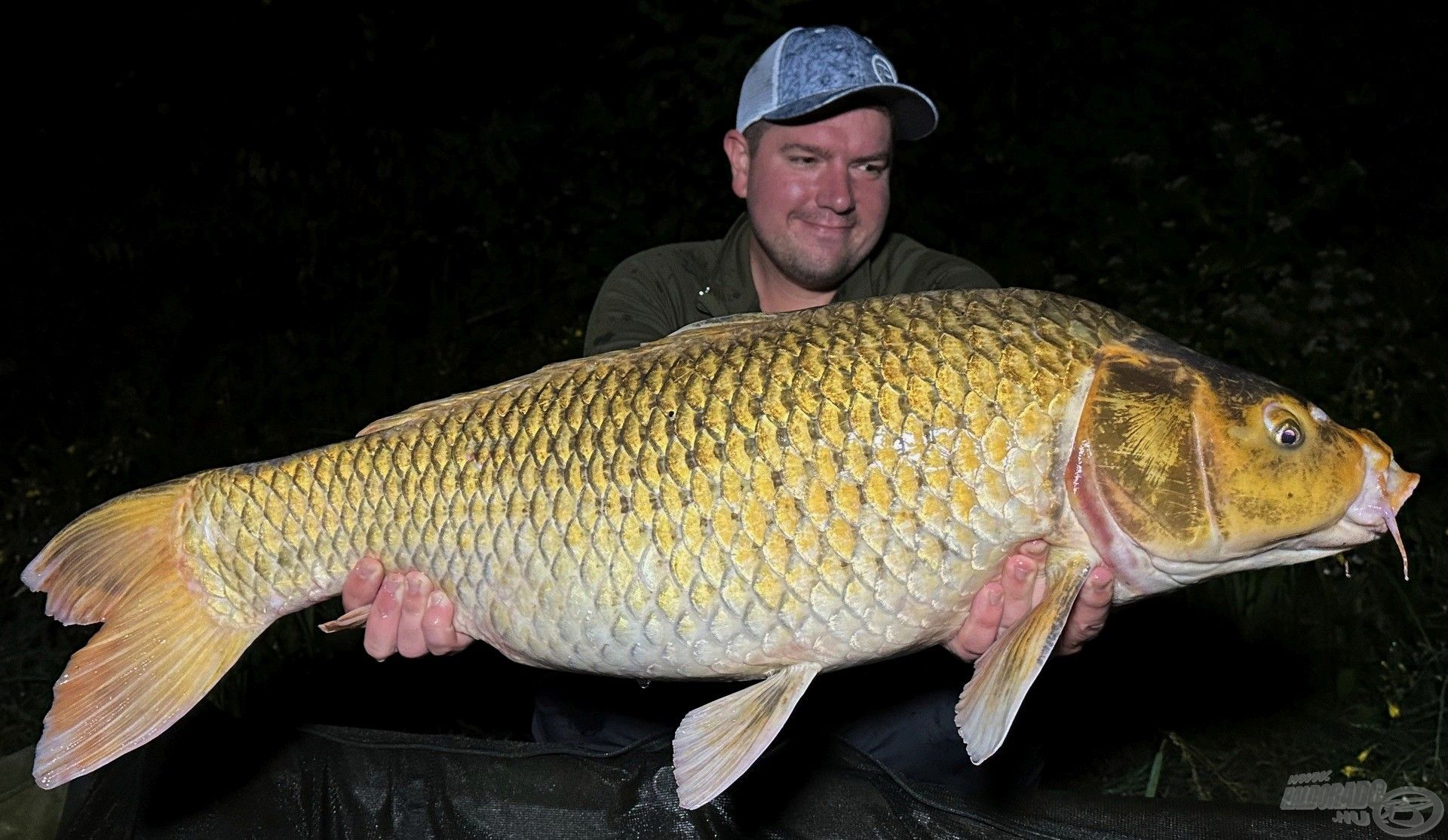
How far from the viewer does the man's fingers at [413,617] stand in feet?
5.57

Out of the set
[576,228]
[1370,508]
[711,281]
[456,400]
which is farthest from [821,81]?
[576,228]

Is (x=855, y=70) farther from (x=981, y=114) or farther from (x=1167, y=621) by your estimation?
(x=981, y=114)

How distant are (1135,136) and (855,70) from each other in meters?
2.64

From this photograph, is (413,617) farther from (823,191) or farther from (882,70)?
(882,70)

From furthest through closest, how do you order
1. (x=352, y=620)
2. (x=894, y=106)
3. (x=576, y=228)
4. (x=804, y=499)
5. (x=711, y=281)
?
1. (x=576, y=228)
2. (x=711, y=281)
3. (x=894, y=106)
4. (x=352, y=620)
5. (x=804, y=499)

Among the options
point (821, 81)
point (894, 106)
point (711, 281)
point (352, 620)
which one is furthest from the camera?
point (711, 281)

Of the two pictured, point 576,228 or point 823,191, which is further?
point 576,228

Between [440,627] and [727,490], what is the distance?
47cm

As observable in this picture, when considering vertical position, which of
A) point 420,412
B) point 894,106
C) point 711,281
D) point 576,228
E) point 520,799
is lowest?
point 520,799

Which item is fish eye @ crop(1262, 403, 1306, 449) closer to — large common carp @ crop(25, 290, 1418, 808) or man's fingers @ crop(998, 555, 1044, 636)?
large common carp @ crop(25, 290, 1418, 808)

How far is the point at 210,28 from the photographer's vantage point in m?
5.91

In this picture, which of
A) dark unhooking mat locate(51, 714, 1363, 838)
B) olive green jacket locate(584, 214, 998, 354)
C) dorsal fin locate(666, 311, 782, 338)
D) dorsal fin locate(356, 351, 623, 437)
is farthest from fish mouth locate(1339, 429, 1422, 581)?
olive green jacket locate(584, 214, 998, 354)

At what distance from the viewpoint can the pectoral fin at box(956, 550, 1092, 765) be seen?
4.94ft

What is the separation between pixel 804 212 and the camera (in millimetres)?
2445
